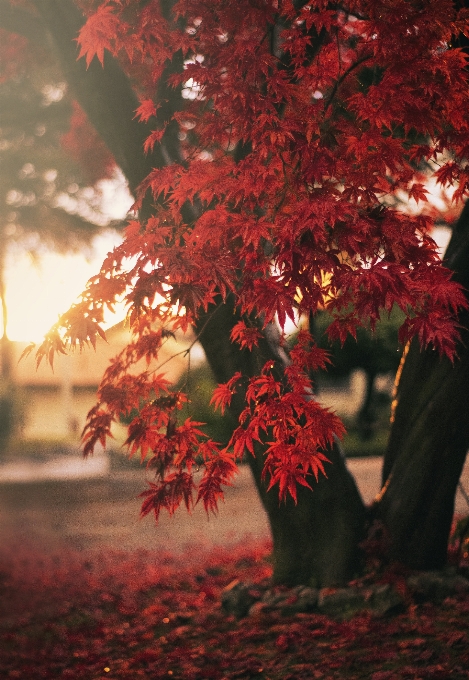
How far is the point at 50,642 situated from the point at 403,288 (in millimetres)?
4423

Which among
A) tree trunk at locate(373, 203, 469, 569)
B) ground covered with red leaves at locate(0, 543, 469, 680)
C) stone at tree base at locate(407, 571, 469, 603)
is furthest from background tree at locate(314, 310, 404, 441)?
stone at tree base at locate(407, 571, 469, 603)

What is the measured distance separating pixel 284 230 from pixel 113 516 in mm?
7893

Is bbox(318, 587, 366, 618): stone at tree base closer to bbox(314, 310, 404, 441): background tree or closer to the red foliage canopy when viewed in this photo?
the red foliage canopy

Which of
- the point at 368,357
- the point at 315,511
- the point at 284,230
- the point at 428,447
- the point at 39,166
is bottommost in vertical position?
the point at 315,511

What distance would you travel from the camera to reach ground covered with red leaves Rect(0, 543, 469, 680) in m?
4.28

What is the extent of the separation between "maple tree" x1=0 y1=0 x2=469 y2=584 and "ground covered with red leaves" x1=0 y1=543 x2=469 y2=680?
2.19 ft

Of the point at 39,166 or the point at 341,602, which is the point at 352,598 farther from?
the point at 39,166

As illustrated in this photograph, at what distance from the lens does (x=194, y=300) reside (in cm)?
325

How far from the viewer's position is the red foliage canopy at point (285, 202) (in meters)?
3.30

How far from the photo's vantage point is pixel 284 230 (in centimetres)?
329

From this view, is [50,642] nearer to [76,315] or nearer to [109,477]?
[76,315]

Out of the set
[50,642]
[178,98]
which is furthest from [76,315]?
[50,642]

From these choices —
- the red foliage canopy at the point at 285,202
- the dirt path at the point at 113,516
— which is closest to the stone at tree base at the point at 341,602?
the red foliage canopy at the point at 285,202

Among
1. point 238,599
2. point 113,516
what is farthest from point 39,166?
point 238,599
